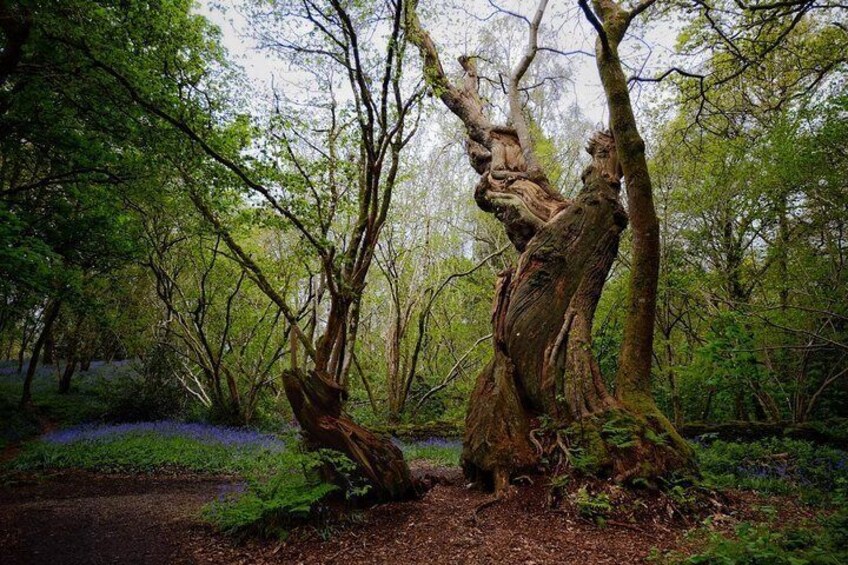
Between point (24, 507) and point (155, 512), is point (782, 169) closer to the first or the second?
point (155, 512)

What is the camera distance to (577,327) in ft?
16.1

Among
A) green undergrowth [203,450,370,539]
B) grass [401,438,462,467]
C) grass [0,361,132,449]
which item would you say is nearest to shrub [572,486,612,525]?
green undergrowth [203,450,370,539]

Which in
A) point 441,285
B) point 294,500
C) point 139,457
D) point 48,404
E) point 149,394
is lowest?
point 139,457

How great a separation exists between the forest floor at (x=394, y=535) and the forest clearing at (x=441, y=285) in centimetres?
3

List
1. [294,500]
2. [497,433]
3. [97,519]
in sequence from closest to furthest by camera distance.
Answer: [294,500] → [97,519] → [497,433]

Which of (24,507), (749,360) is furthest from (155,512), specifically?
(749,360)

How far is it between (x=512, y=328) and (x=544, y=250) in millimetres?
1097

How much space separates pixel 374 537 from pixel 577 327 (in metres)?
3.16

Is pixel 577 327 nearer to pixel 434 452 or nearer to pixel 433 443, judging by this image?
pixel 434 452

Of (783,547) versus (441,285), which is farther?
(441,285)

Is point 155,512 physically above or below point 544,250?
below

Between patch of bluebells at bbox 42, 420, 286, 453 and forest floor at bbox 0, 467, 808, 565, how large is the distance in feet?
13.3

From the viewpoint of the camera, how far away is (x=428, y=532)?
354 centimetres

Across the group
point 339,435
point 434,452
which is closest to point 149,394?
point 434,452
